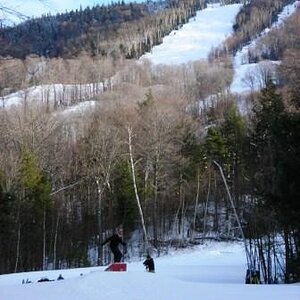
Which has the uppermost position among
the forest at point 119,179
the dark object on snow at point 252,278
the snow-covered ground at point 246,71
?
the snow-covered ground at point 246,71

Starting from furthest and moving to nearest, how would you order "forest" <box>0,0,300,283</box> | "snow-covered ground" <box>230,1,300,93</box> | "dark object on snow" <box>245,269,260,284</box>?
1. "snow-covered ground" <box>230,1,300,93</box>
2. "forest" <box>0,0,300,283</box>
3. "dark object on snow" <box>245,269,260,284</box>

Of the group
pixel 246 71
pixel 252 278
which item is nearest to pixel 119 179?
pixel 252 278

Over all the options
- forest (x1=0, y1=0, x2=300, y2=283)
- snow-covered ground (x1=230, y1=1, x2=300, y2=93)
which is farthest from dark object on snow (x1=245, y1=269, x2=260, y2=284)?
snow-covered ground (x1=230, y1=1, x2=300, y2=93)

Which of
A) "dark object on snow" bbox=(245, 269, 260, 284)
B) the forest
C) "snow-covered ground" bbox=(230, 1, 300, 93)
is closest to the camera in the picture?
"dark object on snow" bbox=(245, 269, 260, 284)

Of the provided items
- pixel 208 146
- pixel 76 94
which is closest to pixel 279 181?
pixel 208 146

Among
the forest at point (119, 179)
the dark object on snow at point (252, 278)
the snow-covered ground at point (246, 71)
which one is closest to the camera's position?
the dark object on snow at point (252, 278)

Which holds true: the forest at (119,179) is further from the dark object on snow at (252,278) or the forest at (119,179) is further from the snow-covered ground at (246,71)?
the snow-covered ground at (246,71)

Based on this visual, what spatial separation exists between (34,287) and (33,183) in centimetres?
2955

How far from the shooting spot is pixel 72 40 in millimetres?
178750

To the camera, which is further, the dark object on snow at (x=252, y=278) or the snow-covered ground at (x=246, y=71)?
the snow-covered ground at (x=246, y=71)

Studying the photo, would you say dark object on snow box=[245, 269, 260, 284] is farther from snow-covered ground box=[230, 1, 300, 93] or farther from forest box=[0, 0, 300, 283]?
snow-covered ground box=[230, 1, 300, 93]

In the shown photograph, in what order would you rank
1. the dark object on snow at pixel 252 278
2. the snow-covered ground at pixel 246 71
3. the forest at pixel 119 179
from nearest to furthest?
1. the dark object on snow at pixel 252 278
2. the forest at pixel 119 179
3. the snow-covered ground at pixel 246 71

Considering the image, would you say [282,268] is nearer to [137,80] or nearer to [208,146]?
[208,146]

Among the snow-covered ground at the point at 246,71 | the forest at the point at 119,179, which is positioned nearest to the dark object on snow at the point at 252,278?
the forest at the point at 119,179
